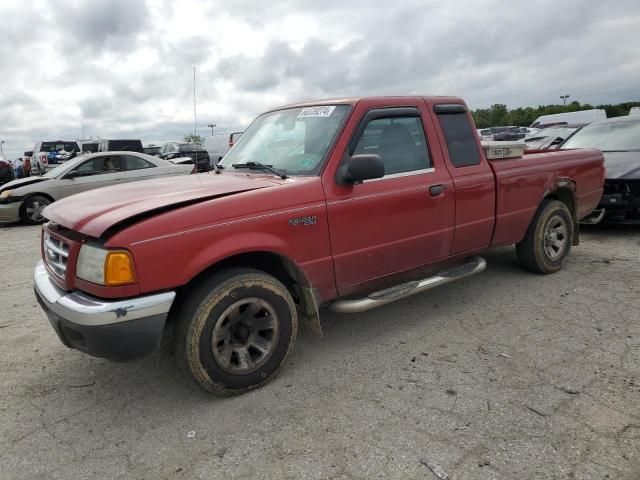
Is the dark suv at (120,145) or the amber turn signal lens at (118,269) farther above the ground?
the dark suv at (120,145)

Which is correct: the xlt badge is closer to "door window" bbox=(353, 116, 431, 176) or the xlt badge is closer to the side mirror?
the side mirror

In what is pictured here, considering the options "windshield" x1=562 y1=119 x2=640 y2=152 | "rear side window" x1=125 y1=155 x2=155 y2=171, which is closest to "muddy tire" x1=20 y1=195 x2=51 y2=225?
"rear side window" x1=125 y1=155 x2=155 y2=171

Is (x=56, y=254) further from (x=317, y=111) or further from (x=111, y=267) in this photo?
(x=317, y=111)

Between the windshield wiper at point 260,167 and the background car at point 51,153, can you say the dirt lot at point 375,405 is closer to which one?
the windshield wiper at point 260,167

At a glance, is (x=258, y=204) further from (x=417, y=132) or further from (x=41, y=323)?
(x=41, y=323)

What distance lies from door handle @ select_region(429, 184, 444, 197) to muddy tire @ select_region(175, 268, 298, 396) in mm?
1528

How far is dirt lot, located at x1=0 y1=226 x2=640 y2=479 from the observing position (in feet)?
7.85

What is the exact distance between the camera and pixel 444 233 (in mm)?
3979

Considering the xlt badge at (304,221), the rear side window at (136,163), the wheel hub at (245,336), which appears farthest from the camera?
the rear side window at (136,163)

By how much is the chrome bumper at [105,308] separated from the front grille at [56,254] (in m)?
0.22

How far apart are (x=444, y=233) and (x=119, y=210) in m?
2.57

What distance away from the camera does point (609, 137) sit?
7688 millimetres

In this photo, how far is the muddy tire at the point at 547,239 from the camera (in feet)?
16.1

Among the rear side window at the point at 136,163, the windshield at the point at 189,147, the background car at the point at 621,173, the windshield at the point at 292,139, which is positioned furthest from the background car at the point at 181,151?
the windshield at the point at 292,139
